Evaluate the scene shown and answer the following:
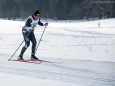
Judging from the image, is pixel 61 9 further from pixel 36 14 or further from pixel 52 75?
pixel 52 75

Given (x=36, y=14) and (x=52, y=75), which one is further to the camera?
(x=36, y=14)

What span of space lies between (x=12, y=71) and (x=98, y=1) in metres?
63.9

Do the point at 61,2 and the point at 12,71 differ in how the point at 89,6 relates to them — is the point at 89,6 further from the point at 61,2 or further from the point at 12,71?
the point at 12,71

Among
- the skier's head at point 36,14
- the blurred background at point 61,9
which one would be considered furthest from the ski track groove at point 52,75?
→ the blurred background at point 61,9

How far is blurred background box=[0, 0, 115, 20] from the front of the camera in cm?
7169

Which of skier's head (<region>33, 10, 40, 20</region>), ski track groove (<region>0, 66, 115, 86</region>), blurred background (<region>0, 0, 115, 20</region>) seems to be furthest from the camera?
blurred background (<region>0, 0, 115, 20</region>)

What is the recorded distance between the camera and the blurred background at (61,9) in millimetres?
71688

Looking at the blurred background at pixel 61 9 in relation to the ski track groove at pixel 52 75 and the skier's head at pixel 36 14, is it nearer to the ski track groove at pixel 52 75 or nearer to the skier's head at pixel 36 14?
the skier's head at pixel 36 14

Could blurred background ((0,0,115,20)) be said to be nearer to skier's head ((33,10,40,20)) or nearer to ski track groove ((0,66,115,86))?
skier's head ((33,10,40,20))

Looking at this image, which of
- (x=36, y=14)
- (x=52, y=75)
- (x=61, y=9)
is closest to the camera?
(x=52, y=75)

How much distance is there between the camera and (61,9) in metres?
78.2

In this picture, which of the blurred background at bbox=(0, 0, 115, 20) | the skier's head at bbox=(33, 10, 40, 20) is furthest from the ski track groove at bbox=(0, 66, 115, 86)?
the blurred background at bbox=(0, 0, 115, 20)

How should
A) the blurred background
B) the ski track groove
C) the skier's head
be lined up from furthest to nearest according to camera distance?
the blurred background < the skier's head < the ski track groove

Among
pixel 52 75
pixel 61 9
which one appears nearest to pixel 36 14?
pixel 52 75
